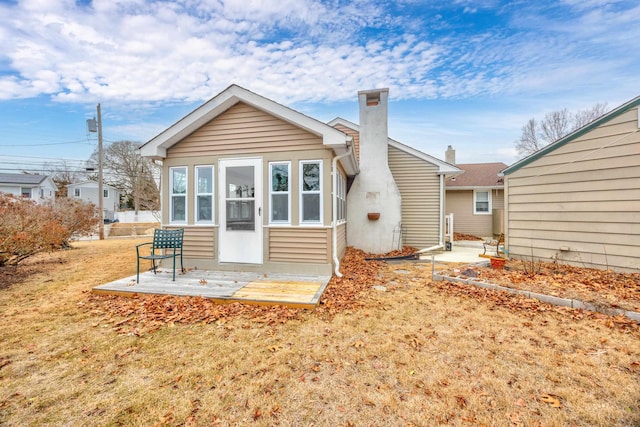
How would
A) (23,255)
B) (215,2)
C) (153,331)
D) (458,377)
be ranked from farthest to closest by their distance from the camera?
(215,2) → (23,255) → (153,331) → (458,377)

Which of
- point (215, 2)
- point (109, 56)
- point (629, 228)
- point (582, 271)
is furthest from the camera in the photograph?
point (109, 56)

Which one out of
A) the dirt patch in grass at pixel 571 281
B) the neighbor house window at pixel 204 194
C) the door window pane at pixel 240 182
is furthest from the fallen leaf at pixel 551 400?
the neighbor house window at pixel 204 194

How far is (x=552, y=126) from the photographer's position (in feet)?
75.7

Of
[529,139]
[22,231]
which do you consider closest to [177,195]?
[22,231]

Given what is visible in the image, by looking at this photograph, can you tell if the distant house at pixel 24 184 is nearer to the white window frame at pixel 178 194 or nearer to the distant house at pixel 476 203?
the white window frame at pixel 178 194

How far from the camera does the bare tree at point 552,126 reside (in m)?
21.6

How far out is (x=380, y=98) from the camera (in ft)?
32.5

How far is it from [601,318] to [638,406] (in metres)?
2.21

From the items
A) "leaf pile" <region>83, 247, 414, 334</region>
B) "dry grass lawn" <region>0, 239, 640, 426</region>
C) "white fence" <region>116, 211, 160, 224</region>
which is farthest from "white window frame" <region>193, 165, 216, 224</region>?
"white fence" <region>116, 211, 160, 224</region>

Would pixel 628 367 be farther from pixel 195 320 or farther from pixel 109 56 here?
pixel 109 56

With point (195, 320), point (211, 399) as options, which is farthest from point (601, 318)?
point (195, 320)

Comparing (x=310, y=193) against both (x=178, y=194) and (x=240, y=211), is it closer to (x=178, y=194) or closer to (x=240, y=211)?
(x=240, y=211)

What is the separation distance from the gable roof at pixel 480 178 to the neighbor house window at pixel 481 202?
51cm

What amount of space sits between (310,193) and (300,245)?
1.25m
